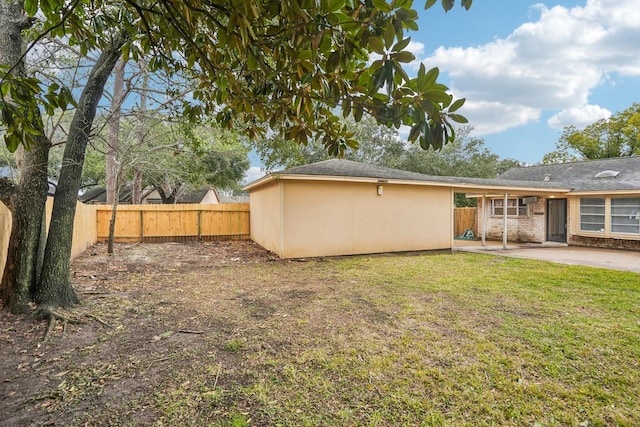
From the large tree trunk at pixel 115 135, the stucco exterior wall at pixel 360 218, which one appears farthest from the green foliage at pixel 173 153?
the stucco exterior wall at pixel 360 218

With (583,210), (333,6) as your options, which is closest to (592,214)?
(583,210)

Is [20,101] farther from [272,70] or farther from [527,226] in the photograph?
[527,226]

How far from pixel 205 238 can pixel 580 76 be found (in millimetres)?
21557

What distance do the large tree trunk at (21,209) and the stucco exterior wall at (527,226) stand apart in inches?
556

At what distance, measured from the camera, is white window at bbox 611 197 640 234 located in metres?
10.5

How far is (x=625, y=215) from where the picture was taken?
35.4 ft

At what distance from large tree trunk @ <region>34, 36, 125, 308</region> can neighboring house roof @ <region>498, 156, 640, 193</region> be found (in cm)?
1493

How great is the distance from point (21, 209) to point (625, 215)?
1623 centimetres

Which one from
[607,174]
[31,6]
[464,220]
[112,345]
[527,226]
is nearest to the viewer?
[31,6]

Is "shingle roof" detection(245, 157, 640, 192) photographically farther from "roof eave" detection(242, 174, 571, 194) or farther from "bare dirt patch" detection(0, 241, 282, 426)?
"bare dirt patch" detection(0, 241, 282, 426)

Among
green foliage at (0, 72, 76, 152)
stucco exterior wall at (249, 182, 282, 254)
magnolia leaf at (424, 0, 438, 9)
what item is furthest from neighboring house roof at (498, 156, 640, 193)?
green foliage at (0, 72, 76, 152)

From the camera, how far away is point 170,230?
12.4 meters

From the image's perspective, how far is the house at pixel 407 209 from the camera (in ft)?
28.4

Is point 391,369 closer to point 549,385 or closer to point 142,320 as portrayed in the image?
point 549,385
